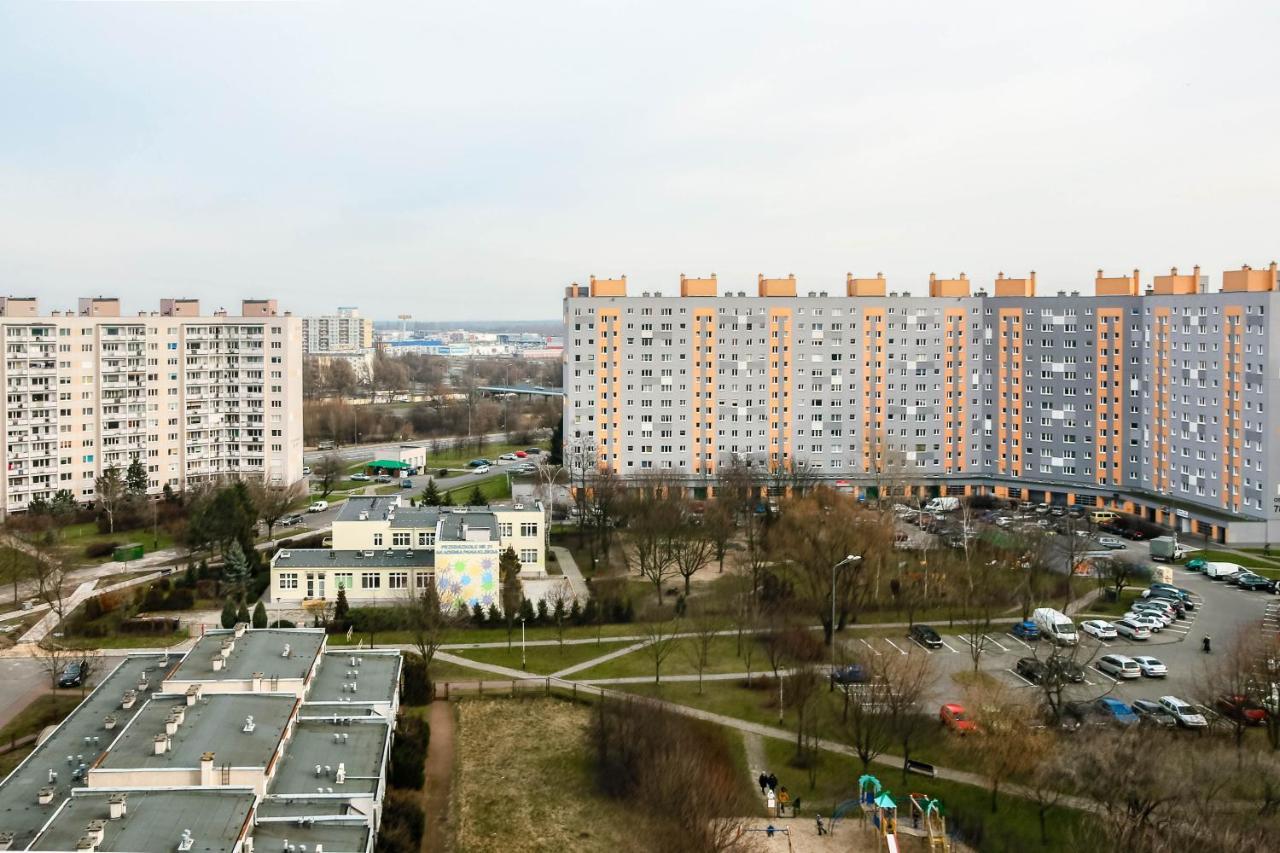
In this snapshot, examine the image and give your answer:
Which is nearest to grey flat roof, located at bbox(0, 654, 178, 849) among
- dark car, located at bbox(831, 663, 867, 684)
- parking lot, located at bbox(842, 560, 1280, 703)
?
dark car, located at bbox(831, 663, 867, 684)

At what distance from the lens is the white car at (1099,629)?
2828 centimetres

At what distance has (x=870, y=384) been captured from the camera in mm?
51281

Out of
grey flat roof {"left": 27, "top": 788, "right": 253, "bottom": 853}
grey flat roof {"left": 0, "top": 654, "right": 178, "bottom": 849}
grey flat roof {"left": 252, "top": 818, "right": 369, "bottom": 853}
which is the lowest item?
grey flat roof {"left": 252, "top": 818, "right": 369, "bottom": 853}

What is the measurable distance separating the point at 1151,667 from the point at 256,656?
20.2 metres

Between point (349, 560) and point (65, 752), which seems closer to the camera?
point (65, 752)

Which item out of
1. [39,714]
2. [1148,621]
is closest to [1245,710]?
[1148,621]

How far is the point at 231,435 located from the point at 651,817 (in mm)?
38466

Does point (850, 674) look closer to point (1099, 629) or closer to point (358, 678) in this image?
point (1099, 629)

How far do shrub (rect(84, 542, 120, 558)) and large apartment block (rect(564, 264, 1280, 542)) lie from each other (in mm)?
19851

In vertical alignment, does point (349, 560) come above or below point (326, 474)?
below

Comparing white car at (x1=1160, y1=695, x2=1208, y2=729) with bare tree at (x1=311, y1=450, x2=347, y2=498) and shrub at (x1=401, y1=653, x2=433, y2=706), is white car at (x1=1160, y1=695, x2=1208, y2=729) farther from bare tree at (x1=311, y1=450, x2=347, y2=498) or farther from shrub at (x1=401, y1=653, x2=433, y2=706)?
bare tree at (x1=311, y1=450, x2=347, y2=498)

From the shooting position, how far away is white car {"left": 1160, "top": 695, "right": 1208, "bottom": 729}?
21.6m

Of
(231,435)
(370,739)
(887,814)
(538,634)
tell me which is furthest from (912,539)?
(231,435)

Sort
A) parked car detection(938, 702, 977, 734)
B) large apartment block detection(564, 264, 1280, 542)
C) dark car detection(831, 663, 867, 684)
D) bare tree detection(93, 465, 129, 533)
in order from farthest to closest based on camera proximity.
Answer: large apartment block detection(564, 264, 1280, 542) → bare tree detection(93, 465, 129, 533) → dark car detection(831, 663, 867, 684) → parked car detection(938, 702, 977, 734)
